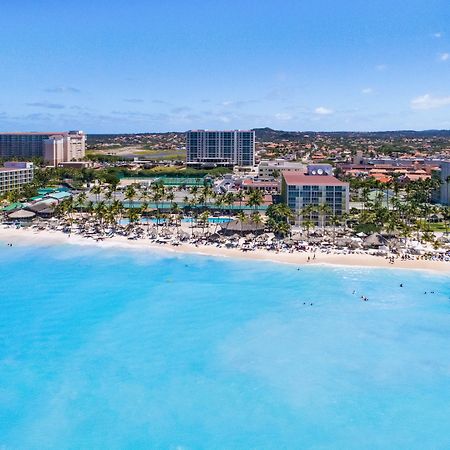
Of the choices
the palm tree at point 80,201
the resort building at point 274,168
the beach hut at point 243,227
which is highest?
the resort building at point 274,168

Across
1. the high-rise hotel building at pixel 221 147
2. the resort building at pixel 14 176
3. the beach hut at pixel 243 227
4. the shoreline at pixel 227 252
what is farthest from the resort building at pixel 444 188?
the resort building at pixel 14 176

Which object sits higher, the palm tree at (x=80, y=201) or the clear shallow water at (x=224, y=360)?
the palm tree at (x=80, y=201)

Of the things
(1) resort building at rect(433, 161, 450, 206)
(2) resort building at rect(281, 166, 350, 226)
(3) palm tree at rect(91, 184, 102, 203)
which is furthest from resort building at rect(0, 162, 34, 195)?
(1) resort building at rect(433, 161, 450, 206)

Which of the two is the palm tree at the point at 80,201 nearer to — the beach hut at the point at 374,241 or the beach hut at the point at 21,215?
the beach hut at the point at 21,215

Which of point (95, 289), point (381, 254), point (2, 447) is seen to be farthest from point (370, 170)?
point (2, 447)

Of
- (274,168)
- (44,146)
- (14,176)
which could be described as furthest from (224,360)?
(44,146)

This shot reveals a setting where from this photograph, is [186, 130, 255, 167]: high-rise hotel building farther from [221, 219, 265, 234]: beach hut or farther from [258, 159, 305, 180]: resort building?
[221, 219, 265, 234]: beach hut

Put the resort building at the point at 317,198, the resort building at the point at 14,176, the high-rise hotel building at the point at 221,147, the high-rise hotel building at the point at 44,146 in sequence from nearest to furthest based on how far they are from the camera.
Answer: the resort building at the point at 317,198 → the resort building at the point at 14,176 → the high-rise hotel building at the point at 221,147 → the high-rise hotel building at the point at 44,146

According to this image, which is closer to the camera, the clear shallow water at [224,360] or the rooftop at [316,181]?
the clear shallow water at [224,360]
